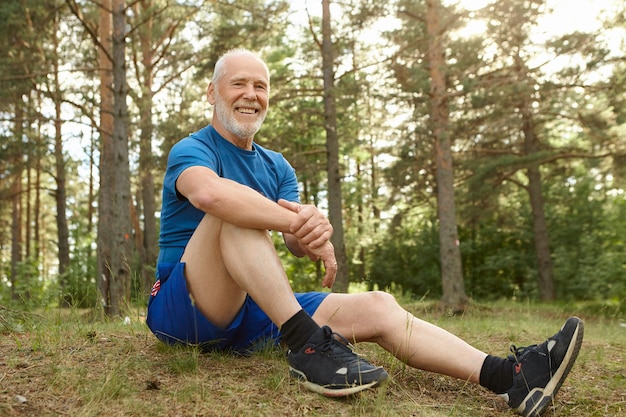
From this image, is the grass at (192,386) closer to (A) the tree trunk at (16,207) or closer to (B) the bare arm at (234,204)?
(B) the bare arm at (234,204)

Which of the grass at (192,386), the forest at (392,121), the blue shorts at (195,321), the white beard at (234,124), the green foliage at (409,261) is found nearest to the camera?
the grass at (192,386)

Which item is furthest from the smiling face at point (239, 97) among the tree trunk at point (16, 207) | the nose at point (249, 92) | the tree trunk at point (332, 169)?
the tree trunk at point (16, 207)

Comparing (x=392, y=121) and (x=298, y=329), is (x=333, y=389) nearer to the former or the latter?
(x=298, y=329)

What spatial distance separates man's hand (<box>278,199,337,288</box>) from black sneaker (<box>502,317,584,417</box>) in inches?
33.7

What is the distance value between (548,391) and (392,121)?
50.0 feet

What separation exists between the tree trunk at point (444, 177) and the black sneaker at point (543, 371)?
28.3 feet

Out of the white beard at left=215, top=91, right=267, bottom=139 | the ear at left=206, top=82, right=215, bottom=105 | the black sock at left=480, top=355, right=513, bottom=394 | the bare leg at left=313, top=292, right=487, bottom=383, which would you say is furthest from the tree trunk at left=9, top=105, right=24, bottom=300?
the black sock at left=480, top=355, right=513, bottom=394

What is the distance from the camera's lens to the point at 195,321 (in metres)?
2.39

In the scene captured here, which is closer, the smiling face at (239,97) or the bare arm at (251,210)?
the bare arm at (251,210)

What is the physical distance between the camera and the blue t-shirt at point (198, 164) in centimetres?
244

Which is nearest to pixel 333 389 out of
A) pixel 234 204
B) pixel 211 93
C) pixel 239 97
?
pixel 234 204

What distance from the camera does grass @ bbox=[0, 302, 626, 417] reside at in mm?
1998

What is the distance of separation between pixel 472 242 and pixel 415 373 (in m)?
17.3

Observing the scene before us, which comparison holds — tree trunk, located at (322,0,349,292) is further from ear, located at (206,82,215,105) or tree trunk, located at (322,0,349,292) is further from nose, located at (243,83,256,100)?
nose, located at (243,83,256,100)
